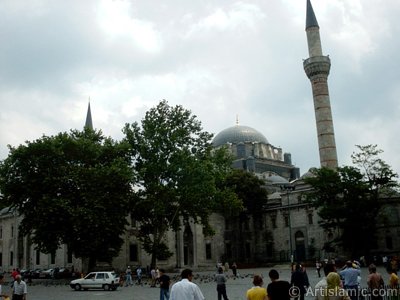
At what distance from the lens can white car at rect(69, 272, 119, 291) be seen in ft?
82.2

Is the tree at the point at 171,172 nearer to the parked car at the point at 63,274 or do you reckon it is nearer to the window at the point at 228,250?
the parked car at the point at 63,274

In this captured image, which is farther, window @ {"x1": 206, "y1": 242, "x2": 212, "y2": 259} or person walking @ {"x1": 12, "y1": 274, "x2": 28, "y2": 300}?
window @ {"x1": 206, "y1": 242, "x2": 212, "y2": 259}

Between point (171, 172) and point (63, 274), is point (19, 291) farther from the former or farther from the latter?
point (63, 274)

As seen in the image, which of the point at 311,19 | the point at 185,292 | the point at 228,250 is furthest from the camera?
the point at 228,250

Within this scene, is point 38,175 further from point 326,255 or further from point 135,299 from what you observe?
point 326,255

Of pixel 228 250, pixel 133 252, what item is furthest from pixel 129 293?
pixel 228 250

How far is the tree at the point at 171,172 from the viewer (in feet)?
109

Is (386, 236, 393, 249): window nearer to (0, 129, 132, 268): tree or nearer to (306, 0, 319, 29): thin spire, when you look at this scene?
(306, 0, 319, 29): thin spire

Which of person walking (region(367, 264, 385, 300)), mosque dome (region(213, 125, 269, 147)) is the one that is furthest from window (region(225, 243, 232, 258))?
person walking (region(367, 264, 385, 300))

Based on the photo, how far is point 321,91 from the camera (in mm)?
48875

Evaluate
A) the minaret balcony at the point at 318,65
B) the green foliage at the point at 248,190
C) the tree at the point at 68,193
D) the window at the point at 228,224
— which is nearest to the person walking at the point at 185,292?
the tree at the point at 68,193

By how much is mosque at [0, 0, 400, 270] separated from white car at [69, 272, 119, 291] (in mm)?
18047

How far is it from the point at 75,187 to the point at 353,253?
24981 millimetres

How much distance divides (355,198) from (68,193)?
23.2 meters
